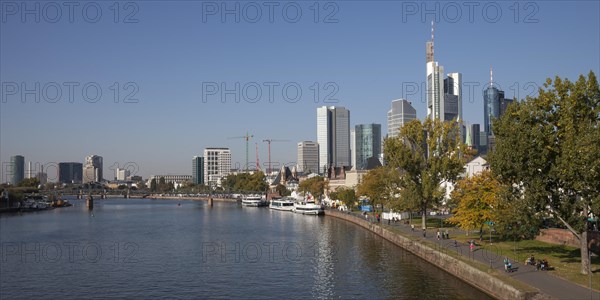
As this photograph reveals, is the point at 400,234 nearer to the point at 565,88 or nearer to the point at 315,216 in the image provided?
the point at 565,88

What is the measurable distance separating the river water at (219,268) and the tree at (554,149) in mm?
8348

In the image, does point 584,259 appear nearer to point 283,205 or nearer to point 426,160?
point 426,160

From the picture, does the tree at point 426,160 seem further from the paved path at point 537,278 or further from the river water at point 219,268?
the paved path at point 537,278

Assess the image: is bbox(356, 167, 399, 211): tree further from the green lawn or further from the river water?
the green lawn

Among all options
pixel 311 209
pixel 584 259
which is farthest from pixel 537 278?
pixel 311 209

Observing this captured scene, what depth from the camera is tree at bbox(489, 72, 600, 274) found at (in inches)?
1483

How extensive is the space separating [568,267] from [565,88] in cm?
1315

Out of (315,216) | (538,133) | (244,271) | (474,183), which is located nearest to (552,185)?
(538,133)

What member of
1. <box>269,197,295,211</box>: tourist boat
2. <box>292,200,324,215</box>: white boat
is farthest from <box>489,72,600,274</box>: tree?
<box>269,197,295,211</box>: tourist boat

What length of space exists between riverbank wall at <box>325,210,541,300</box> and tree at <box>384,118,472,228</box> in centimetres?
667

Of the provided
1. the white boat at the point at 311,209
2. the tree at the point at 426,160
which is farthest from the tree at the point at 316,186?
the tree at the point at 426,160

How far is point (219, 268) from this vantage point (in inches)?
2144

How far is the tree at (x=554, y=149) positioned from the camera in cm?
3766

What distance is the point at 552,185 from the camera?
39969mm
